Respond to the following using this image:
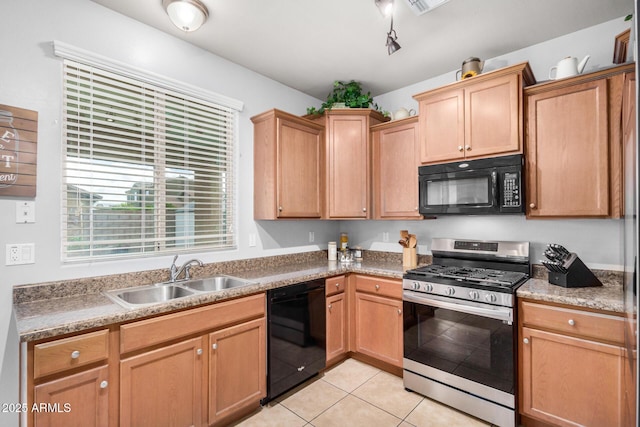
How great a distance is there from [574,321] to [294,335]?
1789 mm

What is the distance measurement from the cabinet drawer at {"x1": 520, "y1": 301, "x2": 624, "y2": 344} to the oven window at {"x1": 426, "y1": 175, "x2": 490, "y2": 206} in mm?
808

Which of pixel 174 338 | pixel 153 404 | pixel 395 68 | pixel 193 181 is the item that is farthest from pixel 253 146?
pixel 153 404

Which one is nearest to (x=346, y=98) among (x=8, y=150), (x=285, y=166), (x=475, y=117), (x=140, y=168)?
(x=285, y=166)

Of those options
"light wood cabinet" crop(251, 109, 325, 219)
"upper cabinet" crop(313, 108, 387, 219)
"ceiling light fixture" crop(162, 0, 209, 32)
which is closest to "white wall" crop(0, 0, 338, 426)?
"ceiling light fixture" crop(162, 0, 209, 32)

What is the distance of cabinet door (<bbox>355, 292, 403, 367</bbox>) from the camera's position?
257 cm

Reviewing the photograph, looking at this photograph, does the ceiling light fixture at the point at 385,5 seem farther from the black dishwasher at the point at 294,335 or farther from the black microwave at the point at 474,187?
the black dishwasher at the point at 294,335

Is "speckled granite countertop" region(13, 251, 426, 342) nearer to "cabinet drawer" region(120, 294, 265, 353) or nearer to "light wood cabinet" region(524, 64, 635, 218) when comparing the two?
"cabinet drawer" region(120, 294, 265, 353)

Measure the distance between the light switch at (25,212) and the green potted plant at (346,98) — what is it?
2295mm

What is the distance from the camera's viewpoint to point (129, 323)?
1579mm

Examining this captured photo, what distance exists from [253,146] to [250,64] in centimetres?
71

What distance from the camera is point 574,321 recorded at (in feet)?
5.91

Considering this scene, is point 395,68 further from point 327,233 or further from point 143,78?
point 143,78

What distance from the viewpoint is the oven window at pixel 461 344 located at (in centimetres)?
200

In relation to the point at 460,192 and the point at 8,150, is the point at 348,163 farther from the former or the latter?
the point at 8,150
